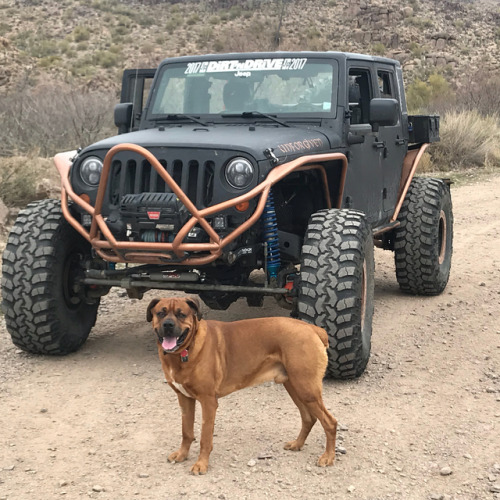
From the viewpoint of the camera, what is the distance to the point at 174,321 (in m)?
3.97

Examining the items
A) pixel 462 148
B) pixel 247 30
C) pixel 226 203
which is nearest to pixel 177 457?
pixel 226 203

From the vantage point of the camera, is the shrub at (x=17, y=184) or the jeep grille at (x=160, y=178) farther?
the shrub at (x=17, y=184)

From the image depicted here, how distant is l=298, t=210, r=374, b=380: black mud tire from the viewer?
5160 mm

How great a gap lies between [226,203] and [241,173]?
27 cm

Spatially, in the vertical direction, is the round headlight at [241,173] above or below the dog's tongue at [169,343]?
above

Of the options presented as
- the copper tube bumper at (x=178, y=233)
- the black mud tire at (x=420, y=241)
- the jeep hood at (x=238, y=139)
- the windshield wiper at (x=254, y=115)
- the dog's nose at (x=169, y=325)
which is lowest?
the black mud tire at (x=420, y=241)

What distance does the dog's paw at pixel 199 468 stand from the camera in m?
4.04

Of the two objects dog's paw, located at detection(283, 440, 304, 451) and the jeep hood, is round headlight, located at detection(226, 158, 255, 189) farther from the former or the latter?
dog's paw, located at detection(283, 440, 304, 451)

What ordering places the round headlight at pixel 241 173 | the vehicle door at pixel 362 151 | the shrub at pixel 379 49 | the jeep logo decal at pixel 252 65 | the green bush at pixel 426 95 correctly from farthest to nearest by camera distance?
1. the shrub at pixel 379 49
2. the green bush at pixel 426 95
3. the jeep logo decal at pixel 252 65
4. the vehicle door at pixel 362 151
5. the round headlight at pixel 241 173

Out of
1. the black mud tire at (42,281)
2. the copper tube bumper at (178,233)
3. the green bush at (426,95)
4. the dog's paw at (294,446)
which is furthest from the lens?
the green bush at (426,95)

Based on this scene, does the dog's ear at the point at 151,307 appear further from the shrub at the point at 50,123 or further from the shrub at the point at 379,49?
the shrub at the point at 379,49

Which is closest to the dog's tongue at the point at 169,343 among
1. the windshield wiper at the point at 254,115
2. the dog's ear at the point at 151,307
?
the dog's ear at the point at 151,307

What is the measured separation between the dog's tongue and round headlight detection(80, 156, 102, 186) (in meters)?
1.65

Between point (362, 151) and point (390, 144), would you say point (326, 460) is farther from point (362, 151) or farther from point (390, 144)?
point (390, 144)
